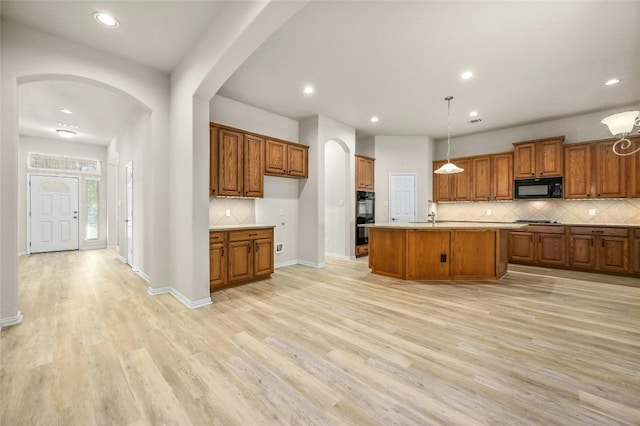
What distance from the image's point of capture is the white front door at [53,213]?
22.6 feet

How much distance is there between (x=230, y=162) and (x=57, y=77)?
2162mm

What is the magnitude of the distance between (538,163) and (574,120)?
43.1 inches

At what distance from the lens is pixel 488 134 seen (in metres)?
6.67

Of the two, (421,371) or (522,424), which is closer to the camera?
(522,424)

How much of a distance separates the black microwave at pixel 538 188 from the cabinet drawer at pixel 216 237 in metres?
6.29

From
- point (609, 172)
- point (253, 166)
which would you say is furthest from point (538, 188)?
point (253, 166)

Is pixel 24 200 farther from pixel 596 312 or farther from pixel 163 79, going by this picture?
pixel 596 312

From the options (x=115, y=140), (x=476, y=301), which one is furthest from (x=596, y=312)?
(x=115, y=140)

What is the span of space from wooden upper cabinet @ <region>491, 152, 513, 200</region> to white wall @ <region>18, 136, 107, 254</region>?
35.8 feet

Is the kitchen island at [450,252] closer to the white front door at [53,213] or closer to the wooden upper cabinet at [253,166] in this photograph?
the wooden upper cabinet at [253,166]

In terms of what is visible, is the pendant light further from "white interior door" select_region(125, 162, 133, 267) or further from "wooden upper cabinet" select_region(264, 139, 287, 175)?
"white interior door" select_region(125, 162, 133, 267)

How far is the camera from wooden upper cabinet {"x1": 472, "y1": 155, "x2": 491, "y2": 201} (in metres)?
6.41

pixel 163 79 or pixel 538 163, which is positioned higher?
pixel 163 79

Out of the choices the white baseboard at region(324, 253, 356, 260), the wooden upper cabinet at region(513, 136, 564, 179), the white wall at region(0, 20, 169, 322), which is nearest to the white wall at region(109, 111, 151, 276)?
the white wall at region(0, 20, 169, 322)
